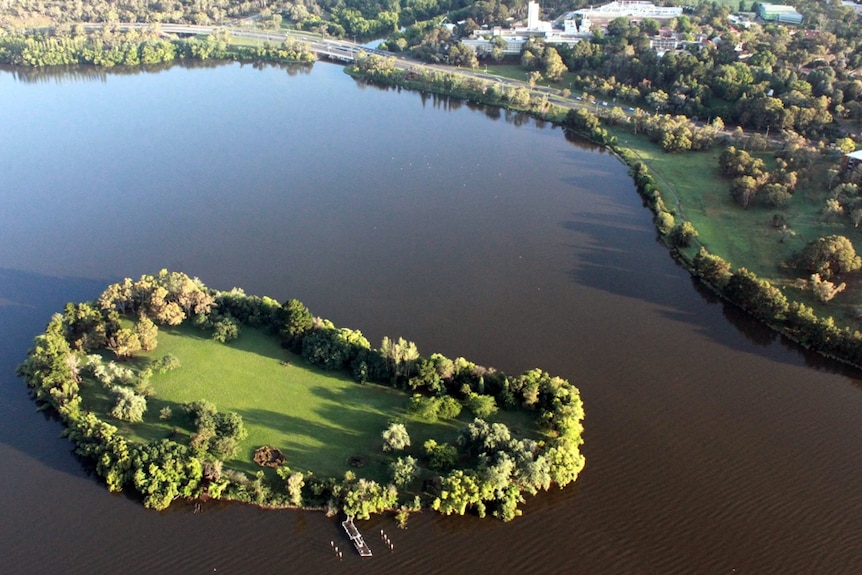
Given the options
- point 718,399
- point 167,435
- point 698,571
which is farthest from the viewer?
point 718,399

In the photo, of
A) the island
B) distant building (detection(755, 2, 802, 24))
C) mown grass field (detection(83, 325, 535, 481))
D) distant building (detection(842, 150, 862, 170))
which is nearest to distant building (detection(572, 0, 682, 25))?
distant building (detection(755, 2, 802, 24))

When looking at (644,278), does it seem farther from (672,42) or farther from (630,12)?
(630,12)

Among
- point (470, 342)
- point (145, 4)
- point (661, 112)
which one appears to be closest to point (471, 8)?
point (661, 112)

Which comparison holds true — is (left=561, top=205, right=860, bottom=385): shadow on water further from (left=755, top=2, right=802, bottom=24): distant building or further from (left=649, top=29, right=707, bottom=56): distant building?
(left=755, top=2, right=802, bottom=24): distant building

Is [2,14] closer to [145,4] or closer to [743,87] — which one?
[145,4]

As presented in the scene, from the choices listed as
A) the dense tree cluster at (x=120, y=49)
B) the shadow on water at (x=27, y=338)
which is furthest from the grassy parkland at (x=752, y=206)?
the shadow on water at (x=27, y=338)

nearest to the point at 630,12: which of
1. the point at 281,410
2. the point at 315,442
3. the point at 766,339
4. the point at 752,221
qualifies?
the point at 752,221
